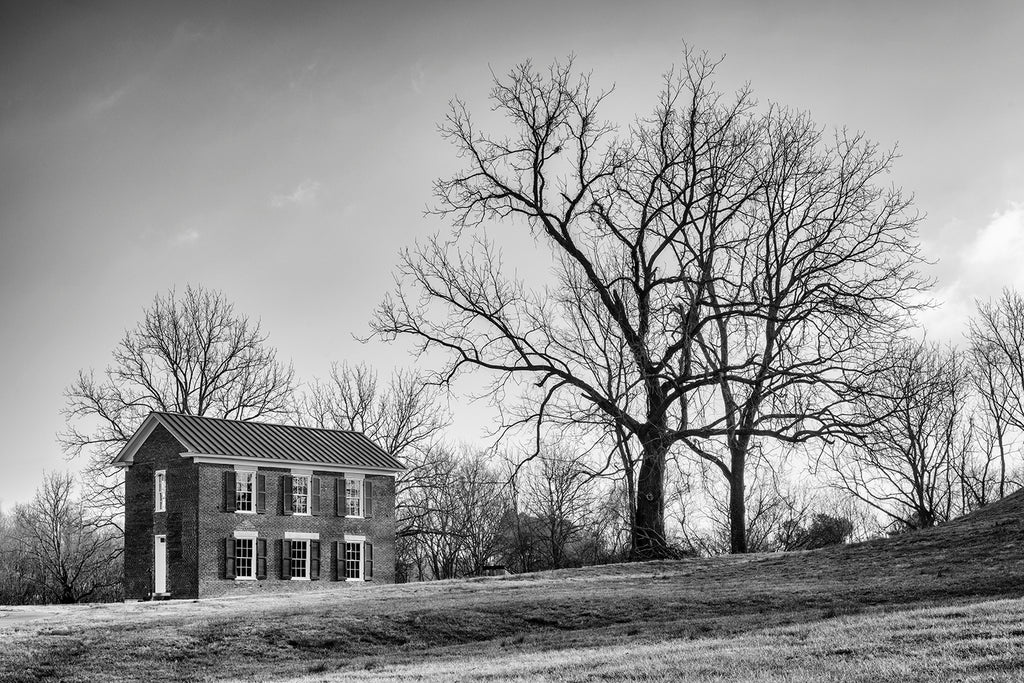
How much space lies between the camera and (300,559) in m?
42.4

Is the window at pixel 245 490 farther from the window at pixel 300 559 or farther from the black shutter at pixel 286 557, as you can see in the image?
the window at pixel 300 559

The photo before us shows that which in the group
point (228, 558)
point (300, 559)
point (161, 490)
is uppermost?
point (161, 490)

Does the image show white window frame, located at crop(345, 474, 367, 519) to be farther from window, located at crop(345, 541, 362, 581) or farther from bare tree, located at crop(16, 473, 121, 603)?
bare tree, located at crop(16, 473, 121, 603)

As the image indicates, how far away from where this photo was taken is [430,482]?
59.0 meters

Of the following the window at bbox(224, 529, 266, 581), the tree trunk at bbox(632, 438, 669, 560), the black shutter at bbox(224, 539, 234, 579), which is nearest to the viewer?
the tree trunk at bbox(632, 438, 669, 560)

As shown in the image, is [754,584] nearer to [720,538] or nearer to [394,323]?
[394,323]

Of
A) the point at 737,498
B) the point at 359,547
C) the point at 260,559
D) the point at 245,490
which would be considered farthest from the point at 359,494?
the point at 737,498

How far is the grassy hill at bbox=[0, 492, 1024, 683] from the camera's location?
A: 1356 centimetres

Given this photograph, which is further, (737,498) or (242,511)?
(242,511)

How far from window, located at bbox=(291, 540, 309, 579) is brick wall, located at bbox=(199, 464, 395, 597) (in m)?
0.43

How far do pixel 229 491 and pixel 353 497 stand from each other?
19.9 ft

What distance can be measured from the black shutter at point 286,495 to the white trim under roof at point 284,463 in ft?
1.52

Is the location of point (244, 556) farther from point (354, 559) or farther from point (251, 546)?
point (354, 559)

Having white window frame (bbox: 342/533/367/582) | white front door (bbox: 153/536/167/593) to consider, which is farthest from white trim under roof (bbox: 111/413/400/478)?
white front door (bbox: 153/536/167/593)
